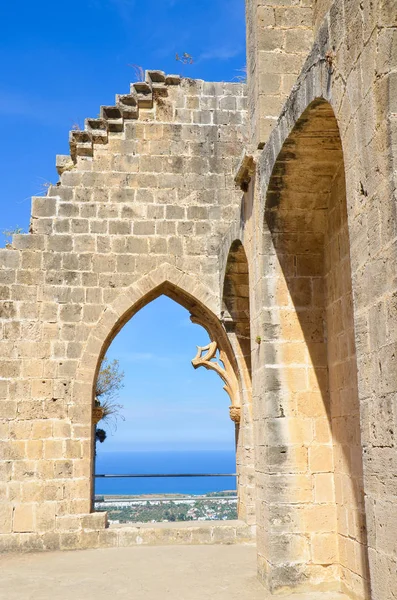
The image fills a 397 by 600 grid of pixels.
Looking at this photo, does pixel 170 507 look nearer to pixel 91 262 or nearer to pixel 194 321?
pixel 194 321

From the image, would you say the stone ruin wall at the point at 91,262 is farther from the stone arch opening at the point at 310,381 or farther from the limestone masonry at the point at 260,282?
the stone arch opening at the point at 310,381

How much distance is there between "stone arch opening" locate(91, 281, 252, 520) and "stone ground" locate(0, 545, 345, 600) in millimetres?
1523

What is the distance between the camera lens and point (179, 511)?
948 cm

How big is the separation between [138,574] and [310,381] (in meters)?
2.44

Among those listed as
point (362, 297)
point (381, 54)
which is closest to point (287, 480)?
point (362, 297)

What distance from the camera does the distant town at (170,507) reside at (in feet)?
28.9

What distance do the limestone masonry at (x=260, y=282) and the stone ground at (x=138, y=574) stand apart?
0.33m

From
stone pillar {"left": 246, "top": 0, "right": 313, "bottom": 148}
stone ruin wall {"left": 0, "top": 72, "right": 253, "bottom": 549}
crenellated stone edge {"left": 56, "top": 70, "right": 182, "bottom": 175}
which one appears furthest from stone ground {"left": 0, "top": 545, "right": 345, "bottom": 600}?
crenellated stone edge {"left": 56, "top": 70, "right": 182, "bottom": 175}

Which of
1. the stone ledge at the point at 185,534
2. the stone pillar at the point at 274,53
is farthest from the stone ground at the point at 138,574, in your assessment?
the stone pillar at the point at 274,53

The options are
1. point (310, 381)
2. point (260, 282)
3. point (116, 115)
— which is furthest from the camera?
point (116, 115)

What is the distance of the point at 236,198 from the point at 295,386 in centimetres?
384

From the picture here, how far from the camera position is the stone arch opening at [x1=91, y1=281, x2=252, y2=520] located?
8477 millimetres

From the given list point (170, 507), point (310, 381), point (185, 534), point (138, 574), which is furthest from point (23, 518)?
point (310, 381)

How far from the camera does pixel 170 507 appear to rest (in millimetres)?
9492
